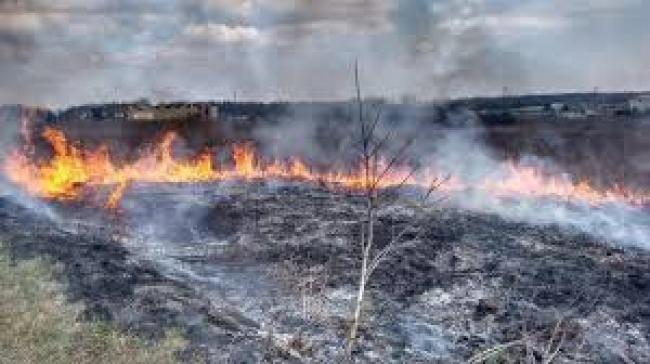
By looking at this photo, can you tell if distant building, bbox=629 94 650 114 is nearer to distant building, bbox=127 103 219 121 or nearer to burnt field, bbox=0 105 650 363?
distant building, bbox=127 103 219 121

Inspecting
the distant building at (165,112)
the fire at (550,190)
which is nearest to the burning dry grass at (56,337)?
the fire at (550,190)

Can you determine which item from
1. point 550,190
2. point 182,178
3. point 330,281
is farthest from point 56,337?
point 550,190

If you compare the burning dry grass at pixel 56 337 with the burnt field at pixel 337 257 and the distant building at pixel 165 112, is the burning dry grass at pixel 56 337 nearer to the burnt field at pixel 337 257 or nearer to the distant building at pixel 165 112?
the burnt field at pixel 337 257

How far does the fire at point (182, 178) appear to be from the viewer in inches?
1082

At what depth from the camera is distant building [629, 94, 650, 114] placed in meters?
98.9

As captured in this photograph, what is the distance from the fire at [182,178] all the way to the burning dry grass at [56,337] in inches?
428

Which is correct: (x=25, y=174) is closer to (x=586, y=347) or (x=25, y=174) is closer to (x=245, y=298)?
(x=245, y=298)

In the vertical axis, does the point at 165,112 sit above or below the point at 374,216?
above

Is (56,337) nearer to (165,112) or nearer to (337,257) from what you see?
(337,257)

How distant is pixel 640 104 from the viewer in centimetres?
10475

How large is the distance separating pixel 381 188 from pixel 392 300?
1390 cm

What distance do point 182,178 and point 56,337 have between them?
18808mm

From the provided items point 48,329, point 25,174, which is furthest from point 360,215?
point 25,174

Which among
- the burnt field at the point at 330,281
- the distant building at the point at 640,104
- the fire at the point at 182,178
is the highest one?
the distant building at the point at 640,104
